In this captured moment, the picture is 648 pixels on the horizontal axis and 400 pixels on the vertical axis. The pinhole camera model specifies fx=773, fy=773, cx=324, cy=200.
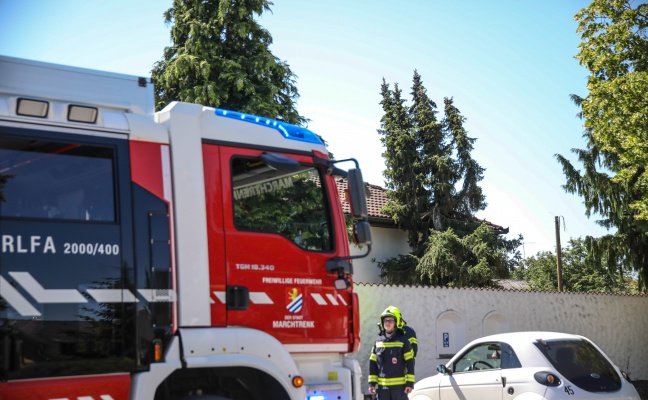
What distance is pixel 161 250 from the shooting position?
18.4 ft

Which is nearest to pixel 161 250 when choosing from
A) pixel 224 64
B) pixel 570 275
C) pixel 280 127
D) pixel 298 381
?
pixel 298 381

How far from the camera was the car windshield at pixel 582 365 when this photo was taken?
9195mm

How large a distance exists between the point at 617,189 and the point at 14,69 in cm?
2341

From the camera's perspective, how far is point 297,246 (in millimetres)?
6422

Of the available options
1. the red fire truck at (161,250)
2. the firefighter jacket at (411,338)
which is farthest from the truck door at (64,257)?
the firefighter jacket at (411,338)

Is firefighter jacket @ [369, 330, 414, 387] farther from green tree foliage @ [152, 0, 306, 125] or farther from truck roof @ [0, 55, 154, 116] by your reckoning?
green tree foliage @ [152, 0, 306, 125]

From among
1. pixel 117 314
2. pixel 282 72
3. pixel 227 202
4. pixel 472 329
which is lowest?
pixel 472 329

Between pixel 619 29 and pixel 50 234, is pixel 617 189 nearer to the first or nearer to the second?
pixel 619 29

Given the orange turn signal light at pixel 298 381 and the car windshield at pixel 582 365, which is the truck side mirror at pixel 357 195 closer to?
the orange turn signal light at pixel 298 381

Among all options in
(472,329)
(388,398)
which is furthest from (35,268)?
(472,329)

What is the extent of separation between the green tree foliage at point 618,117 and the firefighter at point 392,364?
11917 millimetres

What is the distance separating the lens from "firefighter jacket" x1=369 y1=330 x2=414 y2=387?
31.6ft

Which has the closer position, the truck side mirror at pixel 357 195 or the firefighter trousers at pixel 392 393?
the truck side mirror at pixel 357 195

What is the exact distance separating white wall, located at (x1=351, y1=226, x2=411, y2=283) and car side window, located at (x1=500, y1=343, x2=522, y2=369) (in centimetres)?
1993
